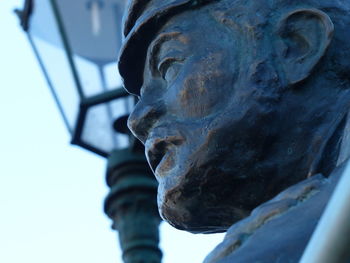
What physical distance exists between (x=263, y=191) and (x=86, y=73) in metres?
3.64

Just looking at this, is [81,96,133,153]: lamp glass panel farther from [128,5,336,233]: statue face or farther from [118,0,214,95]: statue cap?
[128,5,336,233]: statue face

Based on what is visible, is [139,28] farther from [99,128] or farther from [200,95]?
[99,128]

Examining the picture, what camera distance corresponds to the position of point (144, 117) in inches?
116

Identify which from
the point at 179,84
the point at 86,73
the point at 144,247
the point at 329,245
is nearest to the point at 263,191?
the point at 179,84

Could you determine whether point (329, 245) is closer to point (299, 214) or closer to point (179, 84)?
point (299, 214)

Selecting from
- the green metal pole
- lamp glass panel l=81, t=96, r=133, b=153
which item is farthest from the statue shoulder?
lamp glass panel l=81, t=96, r=133, b=153

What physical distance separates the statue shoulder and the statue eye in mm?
561

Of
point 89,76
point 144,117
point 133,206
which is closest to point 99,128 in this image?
point 89,76

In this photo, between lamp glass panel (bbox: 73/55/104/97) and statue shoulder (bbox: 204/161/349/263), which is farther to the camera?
lamp glass panel (bbox: 73/55/104/97)

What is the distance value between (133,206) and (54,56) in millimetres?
1342

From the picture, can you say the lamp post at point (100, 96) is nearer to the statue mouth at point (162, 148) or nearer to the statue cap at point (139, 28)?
the statue cap at point (139, 28)

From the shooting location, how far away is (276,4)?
2996 mm

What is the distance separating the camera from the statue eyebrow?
3010 mm

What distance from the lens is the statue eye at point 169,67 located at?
298cm
